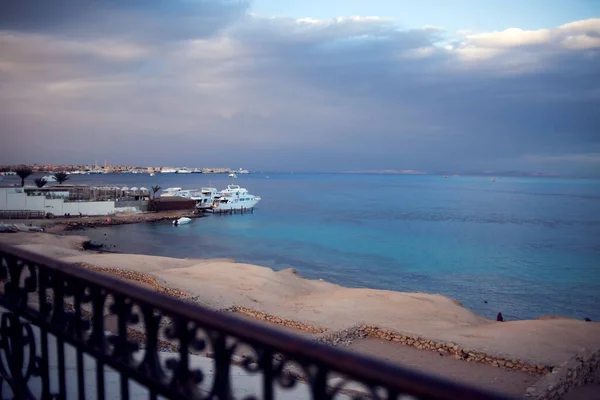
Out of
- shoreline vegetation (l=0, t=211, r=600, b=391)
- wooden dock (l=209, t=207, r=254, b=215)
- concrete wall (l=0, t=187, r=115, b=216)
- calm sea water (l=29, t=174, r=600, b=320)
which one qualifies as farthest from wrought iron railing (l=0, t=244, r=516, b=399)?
wooden dock (l=209, t=207, r=254, b=215)

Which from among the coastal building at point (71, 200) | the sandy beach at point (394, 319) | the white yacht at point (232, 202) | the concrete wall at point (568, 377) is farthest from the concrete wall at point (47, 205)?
the concrete wall at point (568, 377)

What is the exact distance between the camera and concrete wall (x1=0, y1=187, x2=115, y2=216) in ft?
146

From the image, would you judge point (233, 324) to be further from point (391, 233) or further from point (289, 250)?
point (391, 233)

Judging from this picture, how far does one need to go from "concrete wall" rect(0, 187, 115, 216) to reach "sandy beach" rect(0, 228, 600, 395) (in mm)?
24523

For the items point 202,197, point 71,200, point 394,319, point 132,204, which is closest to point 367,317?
point 394,319

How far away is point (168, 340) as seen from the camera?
1764mm

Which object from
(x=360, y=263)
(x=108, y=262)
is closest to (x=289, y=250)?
(x=360, y=263)

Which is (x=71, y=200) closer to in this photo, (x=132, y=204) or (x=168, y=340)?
(x=132, y=204)

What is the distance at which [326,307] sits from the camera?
1716 centimetres

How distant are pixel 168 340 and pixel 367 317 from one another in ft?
49.9

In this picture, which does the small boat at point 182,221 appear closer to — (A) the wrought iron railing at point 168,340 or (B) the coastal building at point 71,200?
(B) the coastal building at point 71,200

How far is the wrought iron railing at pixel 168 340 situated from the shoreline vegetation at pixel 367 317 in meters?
8.24

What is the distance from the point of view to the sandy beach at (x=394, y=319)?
11367 millimetres

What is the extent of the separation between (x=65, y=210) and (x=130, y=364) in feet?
170
